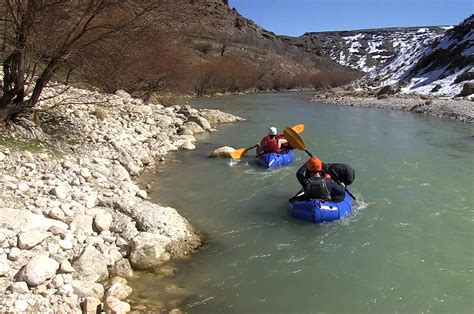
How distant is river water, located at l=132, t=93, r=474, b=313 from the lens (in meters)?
4.84

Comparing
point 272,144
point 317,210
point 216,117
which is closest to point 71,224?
point 317,210

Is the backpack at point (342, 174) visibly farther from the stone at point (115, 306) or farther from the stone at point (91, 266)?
the stone at point (115, 306)

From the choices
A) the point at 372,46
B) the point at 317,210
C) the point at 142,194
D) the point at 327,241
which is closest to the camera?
the point at 327,241

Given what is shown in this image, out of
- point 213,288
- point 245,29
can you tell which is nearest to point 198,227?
point 213,288

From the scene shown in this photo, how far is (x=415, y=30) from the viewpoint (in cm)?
15950

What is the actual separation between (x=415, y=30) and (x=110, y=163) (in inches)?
6780

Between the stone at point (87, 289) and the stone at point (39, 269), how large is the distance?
0.26m

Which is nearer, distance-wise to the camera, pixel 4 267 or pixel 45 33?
pixel 4 267

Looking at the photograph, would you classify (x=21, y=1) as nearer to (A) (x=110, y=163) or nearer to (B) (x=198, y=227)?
(A) (x=110, y=163)

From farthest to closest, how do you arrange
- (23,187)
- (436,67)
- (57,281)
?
1. (436,67)
2. (23,187)
3. (57,281)

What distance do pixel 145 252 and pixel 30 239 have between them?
131 cm

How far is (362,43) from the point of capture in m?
139

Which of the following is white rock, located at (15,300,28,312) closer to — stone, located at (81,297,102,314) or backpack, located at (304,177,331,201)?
stone, located at (81,297,102,314)

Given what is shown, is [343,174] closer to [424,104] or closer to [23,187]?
[23,187]
